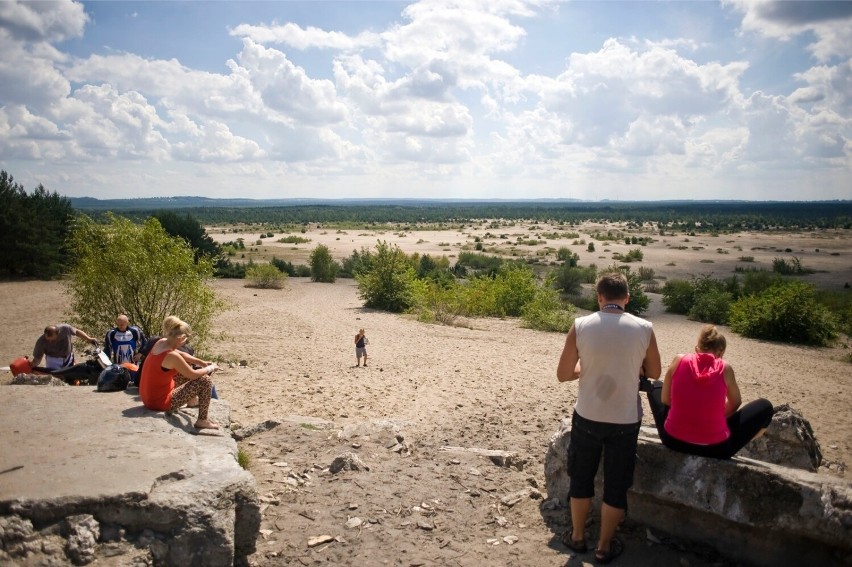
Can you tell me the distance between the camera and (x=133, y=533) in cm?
380

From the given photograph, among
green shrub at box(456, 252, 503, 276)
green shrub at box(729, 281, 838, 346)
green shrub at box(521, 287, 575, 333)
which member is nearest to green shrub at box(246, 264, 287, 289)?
green shrub at box(521, 287, 575, 333)

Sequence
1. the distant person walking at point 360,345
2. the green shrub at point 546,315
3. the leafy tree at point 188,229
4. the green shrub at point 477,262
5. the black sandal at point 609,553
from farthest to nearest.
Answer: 1. the green shrub at point 477,262
2. the leafy tree at point 188,229
3. the green shrub at point 546,315
4. the distant person walking at point 360,345
5. the black sandal at point 609,553

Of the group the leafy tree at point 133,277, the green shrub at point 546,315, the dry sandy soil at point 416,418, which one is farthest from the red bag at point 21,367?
the green shrub at point 546,315

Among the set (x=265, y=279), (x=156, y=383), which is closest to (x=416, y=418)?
(x=156, y=383)

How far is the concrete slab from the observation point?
379 centimetres

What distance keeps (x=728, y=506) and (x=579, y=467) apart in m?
1.12

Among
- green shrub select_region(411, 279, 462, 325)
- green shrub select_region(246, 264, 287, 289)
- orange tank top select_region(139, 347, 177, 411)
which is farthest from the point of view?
green shrub select_region(246, 264, 287, 289)

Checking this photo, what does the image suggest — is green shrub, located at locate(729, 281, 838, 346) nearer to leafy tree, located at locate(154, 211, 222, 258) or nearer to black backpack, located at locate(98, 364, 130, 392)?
black backpack, located at locate(98, 364, 130, 392)

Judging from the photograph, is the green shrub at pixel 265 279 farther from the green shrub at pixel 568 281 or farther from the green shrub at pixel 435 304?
the green shrub at pixel 568 281

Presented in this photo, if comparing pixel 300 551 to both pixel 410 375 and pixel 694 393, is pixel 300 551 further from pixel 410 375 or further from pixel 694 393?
pixel 410 375

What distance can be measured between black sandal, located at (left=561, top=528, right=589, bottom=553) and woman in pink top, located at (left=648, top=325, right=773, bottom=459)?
40.5 inches

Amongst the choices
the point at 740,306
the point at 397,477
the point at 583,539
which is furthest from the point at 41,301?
the point at 740,306

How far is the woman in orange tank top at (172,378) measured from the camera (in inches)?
218

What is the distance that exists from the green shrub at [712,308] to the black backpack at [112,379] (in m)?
25.8
